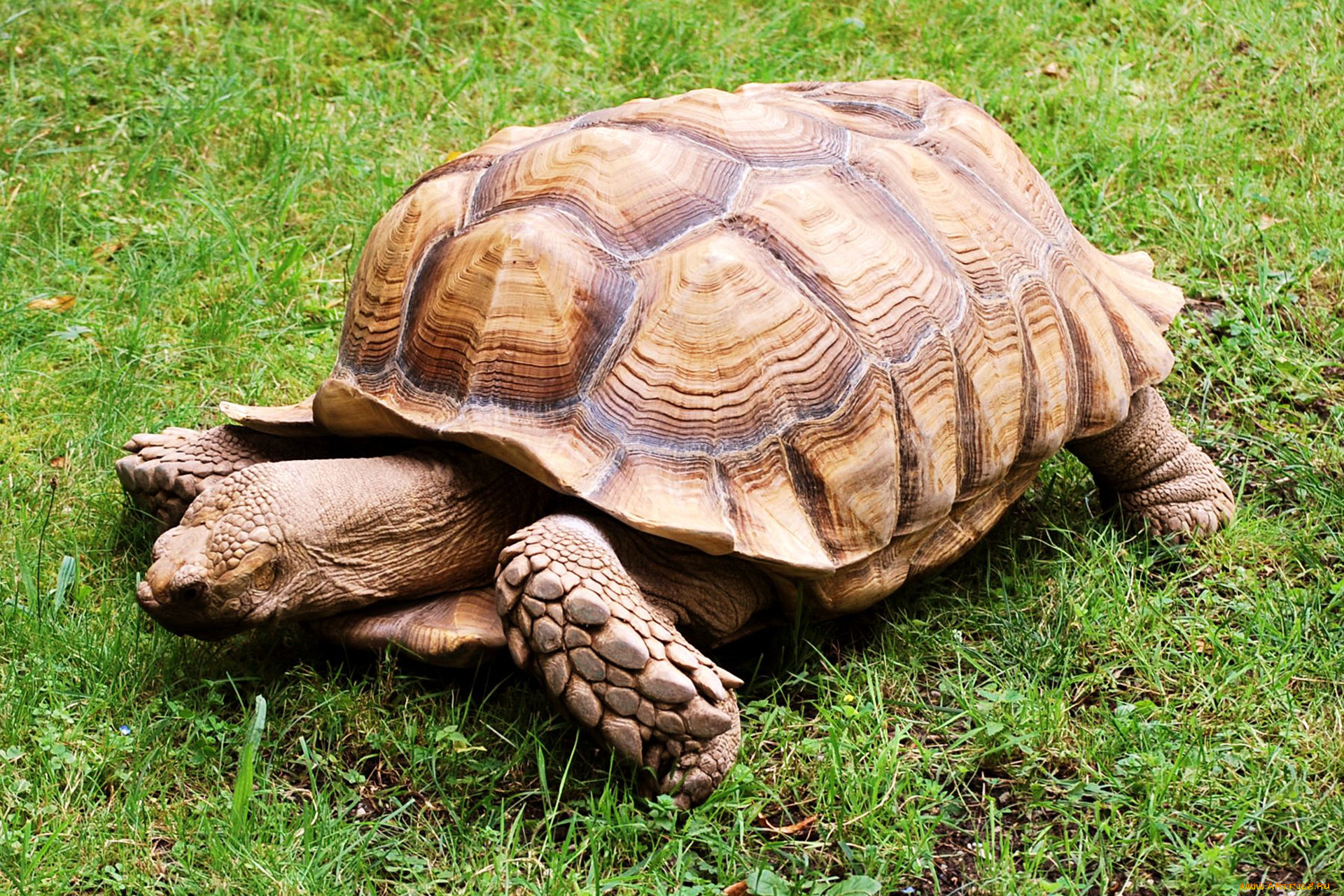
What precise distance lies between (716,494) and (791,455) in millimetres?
231

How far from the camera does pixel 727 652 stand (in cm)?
383

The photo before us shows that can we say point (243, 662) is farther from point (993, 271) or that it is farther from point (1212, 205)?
point (1212, 205)

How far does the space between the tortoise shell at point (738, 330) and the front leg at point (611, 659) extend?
0.52 ft

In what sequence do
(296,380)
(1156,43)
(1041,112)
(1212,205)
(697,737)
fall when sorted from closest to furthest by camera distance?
(697,737)
(296,380)
(1212,205)
(1041,112)
(1156,43)

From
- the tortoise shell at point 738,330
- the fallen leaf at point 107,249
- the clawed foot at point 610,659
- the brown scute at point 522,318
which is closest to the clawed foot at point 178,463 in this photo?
the tortoise shell at point 738,330

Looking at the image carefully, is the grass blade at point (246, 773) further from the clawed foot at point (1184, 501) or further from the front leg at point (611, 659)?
the clawed foot at point (1184, 501)

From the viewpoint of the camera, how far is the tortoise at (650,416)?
3.23 metres

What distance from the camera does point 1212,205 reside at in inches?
222

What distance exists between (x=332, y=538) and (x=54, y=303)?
2410 millimetres

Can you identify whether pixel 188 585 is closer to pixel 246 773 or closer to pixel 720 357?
pixel 246 773

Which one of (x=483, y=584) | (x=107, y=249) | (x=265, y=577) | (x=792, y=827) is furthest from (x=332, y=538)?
(x=107, y=249)

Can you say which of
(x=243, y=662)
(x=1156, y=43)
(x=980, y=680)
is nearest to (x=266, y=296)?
(x=243, y=662)

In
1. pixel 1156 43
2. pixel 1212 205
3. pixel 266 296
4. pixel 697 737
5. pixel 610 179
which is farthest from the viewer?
pixel 1156 43

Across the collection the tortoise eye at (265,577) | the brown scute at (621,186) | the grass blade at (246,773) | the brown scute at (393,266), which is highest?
the brown scute at (621,186)
